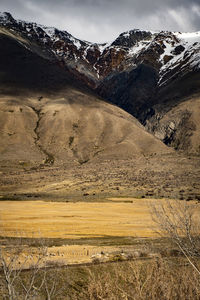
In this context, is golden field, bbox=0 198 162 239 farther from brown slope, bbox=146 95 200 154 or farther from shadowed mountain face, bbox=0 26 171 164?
brown slope, bbox=146 95 200 154

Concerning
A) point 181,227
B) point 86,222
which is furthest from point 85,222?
point 181,227

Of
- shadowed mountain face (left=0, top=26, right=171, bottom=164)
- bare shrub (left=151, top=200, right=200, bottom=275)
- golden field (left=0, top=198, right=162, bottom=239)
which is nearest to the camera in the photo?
bare shrub (left=151, top=200, right=200, bottom=275)

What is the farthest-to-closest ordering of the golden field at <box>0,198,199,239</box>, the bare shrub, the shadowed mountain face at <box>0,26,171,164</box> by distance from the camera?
the shadowed mountain face at <box>0,26,171,164</box> → the golden field at <box>0,198,199,239</box> → the bare shrub

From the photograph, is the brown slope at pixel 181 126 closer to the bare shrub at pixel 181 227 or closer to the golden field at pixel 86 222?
the golden field at pixel 86 222

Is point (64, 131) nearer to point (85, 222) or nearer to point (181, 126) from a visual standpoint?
point (181, 126)

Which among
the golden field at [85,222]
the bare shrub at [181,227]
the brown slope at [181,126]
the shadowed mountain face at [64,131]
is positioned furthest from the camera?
the brown slope at [181,126]

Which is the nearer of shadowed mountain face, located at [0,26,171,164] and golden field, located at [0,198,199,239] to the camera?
golden field, located at [0,198,199,239]

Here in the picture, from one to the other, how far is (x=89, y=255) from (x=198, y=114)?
158504 mm

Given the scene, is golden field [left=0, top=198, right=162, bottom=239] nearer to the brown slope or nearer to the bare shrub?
the bare shrub

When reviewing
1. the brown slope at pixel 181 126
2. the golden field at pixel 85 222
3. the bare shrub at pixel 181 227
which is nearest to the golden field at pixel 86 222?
the golden field at pixel 85 222

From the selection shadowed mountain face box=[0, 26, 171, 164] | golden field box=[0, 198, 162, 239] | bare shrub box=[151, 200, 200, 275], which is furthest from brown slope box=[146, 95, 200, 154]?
bare shrub box=[151, 200, 200, 275]

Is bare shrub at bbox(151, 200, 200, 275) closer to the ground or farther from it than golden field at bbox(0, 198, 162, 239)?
farther from it

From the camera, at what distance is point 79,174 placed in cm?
10125

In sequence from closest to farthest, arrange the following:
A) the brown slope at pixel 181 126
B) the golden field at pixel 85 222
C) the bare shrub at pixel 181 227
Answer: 1. the bare shrub at pixel 181 227
2. the golden field at pixel 85 222
3. the brown slope at pixel 181 126
